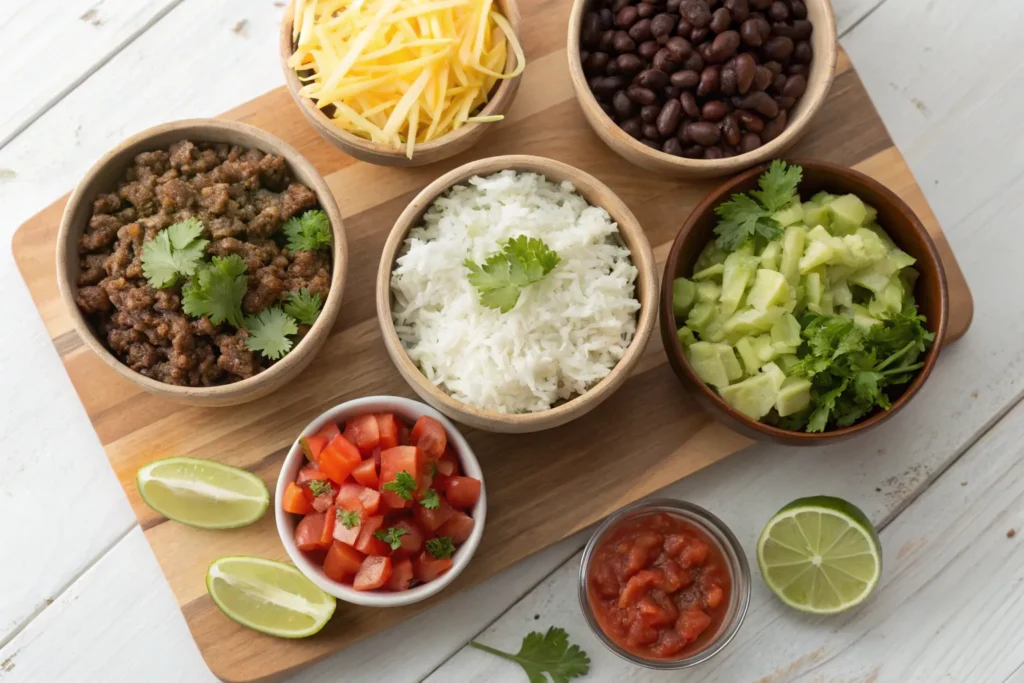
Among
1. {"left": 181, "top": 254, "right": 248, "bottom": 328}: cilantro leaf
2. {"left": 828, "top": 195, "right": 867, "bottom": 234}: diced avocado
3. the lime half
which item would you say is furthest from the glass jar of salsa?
{"left": 181, "top": 254, "right": 248, "bottom": 328}: cilantro leaf

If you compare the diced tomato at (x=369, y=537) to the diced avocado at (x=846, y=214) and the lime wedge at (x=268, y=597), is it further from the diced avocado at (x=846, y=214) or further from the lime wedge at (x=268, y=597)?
the diced avocado at (x=846, y=214)

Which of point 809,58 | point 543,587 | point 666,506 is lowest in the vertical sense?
point 543,587

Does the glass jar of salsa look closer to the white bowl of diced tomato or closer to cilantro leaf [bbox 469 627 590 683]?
cilantro leaf [bbox 469 627 590 683]

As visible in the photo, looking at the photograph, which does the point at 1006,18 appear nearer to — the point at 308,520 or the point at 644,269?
the point at 644,269

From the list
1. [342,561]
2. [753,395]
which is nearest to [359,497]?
[342,561]

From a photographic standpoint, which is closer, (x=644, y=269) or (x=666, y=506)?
(x=644, y=269)

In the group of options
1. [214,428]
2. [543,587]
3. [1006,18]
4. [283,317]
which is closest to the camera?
[283,317]

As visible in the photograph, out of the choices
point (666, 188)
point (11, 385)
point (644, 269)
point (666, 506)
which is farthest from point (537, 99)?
point (11, 385)
